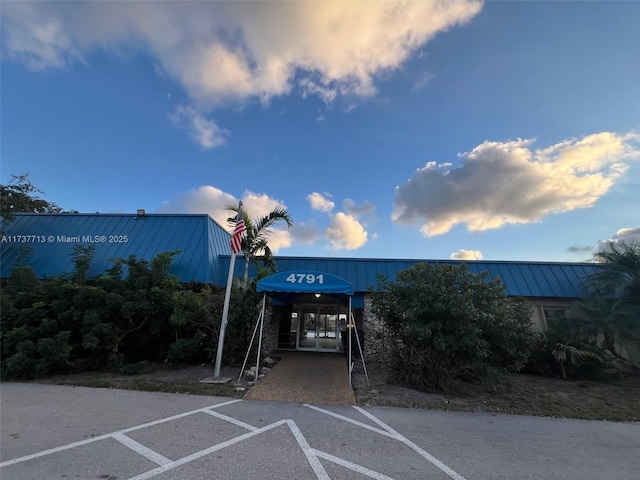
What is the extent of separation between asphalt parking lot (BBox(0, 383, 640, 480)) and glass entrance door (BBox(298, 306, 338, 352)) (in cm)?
895

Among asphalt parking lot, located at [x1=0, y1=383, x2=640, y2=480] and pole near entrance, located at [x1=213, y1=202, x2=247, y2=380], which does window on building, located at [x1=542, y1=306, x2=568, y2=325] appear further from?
pole near entrance, located at [x1=213, y1=202, x2=247, y2=380]

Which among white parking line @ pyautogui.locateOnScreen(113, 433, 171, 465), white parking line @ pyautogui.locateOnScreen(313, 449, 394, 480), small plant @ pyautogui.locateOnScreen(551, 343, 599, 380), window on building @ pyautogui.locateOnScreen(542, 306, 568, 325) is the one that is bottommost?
white parking line @ pyautogui.locateOnScreen(313, 449, 394, 480)

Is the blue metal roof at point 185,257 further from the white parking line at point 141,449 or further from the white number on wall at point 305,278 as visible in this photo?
the white parking line at point 141,449

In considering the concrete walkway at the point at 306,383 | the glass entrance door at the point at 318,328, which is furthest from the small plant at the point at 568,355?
the glass entrance door at the point at 318,328

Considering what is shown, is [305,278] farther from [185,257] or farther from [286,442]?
[185,257]

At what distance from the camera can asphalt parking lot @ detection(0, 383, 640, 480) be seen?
146 inches

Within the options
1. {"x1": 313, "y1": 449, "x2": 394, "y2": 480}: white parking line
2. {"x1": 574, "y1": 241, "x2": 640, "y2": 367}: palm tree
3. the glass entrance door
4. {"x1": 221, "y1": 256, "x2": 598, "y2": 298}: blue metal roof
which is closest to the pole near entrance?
{"x1": 221, "y1": 256, "x2": 598, "y2": 298}: blue metal roof

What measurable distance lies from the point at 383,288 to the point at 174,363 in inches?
303

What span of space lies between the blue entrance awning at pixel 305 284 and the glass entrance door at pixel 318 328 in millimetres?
7180

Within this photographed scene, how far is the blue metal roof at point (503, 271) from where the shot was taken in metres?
12.2

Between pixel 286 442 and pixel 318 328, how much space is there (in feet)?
36.7

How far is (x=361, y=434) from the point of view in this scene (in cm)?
501

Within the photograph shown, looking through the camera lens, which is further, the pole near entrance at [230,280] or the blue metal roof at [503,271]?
the blue metal roof at [503,271]

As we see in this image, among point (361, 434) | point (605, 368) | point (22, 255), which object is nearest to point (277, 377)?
point (361, 434)
